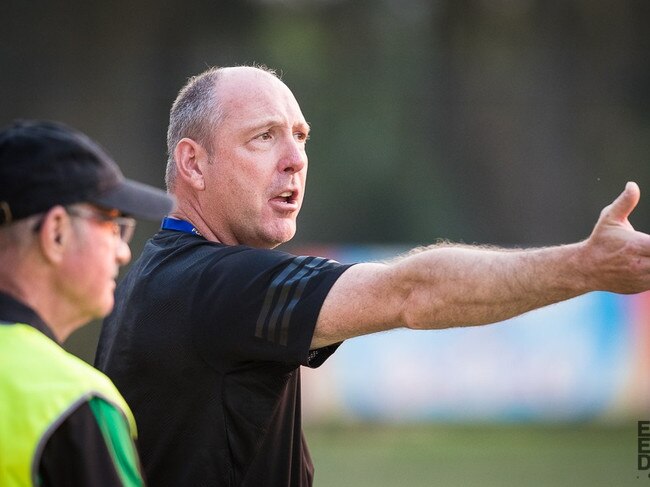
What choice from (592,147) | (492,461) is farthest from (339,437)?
(592,147)

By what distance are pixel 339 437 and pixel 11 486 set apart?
9.33 meters

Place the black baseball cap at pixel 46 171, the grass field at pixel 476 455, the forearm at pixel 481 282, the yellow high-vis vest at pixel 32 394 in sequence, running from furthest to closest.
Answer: the grass field at pixel 476 455 → the forearm at pixel 481 282 → the black baseball cap at pixel 46 171 → the yellow high-vis vest at pixel 32 394

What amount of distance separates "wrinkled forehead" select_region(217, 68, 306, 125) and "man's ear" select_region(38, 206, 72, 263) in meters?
1.46

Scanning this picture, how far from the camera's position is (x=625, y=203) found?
8.75 feet

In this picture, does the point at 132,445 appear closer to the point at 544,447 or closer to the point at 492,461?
the point at 492,461

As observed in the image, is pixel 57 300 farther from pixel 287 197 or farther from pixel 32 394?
pixel 287 197

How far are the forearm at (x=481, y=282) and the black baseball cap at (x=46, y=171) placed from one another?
94 centimetres

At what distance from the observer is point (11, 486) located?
208 cm

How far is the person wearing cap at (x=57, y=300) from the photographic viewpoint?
2.11 m

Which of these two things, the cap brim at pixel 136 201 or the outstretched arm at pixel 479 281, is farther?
the outstretched arm at pixel 479 281

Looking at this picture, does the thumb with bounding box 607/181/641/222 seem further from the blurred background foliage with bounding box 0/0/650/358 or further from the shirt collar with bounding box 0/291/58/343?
the blurred background foliage with bounding box 0/0/650/358

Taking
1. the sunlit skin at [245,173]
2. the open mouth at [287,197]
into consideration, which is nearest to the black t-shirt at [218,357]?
the sunlit skin at [245,173]

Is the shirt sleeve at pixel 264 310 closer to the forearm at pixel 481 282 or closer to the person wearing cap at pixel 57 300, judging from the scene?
the forearm at pixel 481 282

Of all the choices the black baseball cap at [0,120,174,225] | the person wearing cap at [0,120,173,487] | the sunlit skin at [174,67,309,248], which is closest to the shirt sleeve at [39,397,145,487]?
the person wearing cap at [0,120,173,487]
